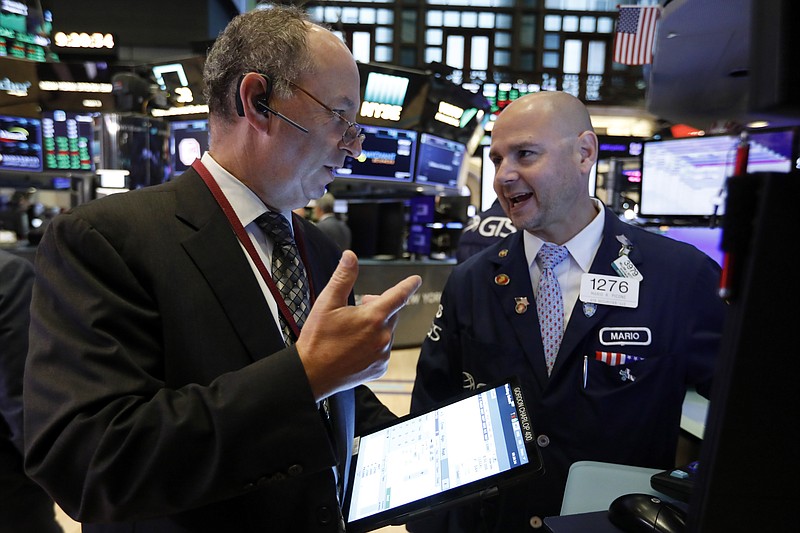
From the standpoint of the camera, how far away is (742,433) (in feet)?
1.36

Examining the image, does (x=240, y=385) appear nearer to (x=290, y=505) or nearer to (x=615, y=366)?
(x=290, y=505)

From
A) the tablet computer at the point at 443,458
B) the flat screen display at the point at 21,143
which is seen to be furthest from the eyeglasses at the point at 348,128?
the flat screen display at the point at 21,143

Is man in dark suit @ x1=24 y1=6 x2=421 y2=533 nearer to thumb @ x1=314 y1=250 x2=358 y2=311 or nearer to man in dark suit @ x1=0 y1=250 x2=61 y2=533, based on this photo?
thumb @ x1=314 y1=250 x2=358 y2=311

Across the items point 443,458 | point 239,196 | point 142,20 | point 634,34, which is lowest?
point 443,458

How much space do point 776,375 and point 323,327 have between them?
1.98 ft

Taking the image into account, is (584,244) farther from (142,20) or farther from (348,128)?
(142,20)

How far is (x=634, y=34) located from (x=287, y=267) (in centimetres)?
802

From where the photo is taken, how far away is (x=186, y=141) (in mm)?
6949

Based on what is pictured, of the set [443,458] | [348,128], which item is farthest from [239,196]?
[443,458]

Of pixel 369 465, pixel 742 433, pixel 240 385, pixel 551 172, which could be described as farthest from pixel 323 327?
pixel 551 172

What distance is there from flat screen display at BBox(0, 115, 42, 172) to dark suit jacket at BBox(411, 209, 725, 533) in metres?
7.19

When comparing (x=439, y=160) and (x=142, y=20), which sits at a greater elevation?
(x=142, y=20)

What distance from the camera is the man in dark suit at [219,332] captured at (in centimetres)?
86

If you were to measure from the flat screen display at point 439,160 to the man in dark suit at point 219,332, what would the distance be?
633cm
